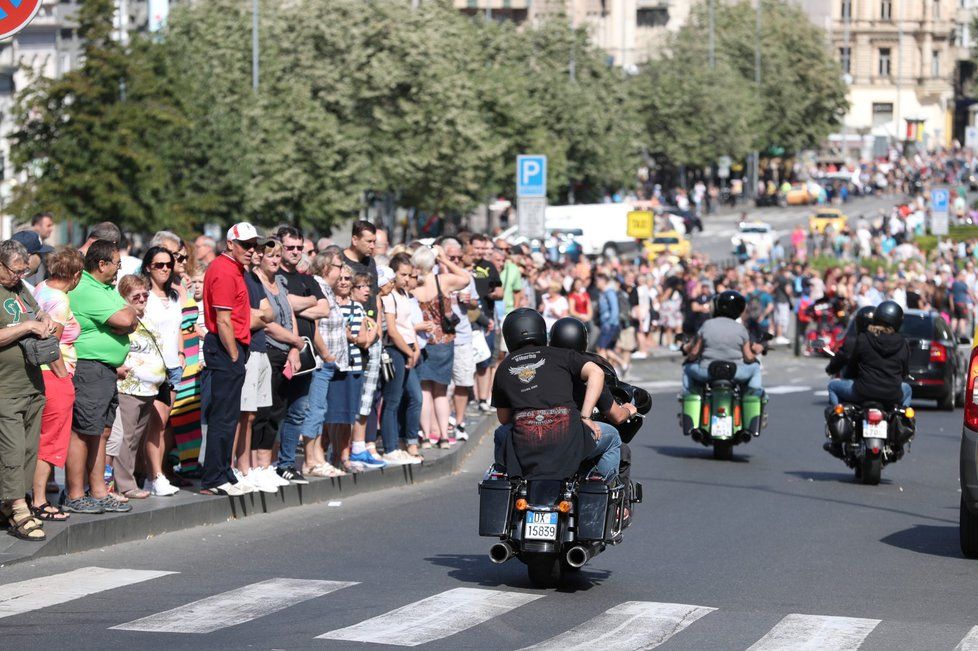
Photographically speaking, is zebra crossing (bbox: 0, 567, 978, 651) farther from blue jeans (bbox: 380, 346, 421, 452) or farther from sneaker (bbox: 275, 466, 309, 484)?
blue jeans (bbox: 380, 346, 421, 452)

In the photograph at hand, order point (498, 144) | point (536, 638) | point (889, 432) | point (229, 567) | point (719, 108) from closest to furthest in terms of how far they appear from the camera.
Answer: point (536, 638), point (229, 567), point (889, 432), point (498, 144), point (719, 108)

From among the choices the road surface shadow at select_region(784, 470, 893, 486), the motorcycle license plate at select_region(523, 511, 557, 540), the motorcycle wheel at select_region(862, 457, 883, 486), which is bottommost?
the road surface shadow at select_region(784, 470, 893, 486)

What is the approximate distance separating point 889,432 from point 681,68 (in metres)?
78.5

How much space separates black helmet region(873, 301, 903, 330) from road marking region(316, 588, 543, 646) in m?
7.52

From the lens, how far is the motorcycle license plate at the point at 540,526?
1037 cm

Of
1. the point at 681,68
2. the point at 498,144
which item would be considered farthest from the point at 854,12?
the point at 498,144

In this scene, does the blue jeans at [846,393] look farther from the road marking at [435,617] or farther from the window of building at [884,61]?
the window of building at [884,61]

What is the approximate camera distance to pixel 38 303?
11.9m

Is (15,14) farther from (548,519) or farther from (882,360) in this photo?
(882,360)

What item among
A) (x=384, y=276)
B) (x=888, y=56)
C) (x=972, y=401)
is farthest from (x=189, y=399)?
(x=888, y=56)

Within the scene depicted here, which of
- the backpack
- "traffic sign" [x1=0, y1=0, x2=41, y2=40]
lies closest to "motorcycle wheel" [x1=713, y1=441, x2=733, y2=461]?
"traffic sign" [x1=0, y1=0, x2=41, y2=40]

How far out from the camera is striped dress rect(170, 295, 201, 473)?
1421 centimetres

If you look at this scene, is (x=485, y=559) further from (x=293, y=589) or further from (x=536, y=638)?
(x=536, y=638)

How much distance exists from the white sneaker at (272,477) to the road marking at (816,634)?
5.38 meters
